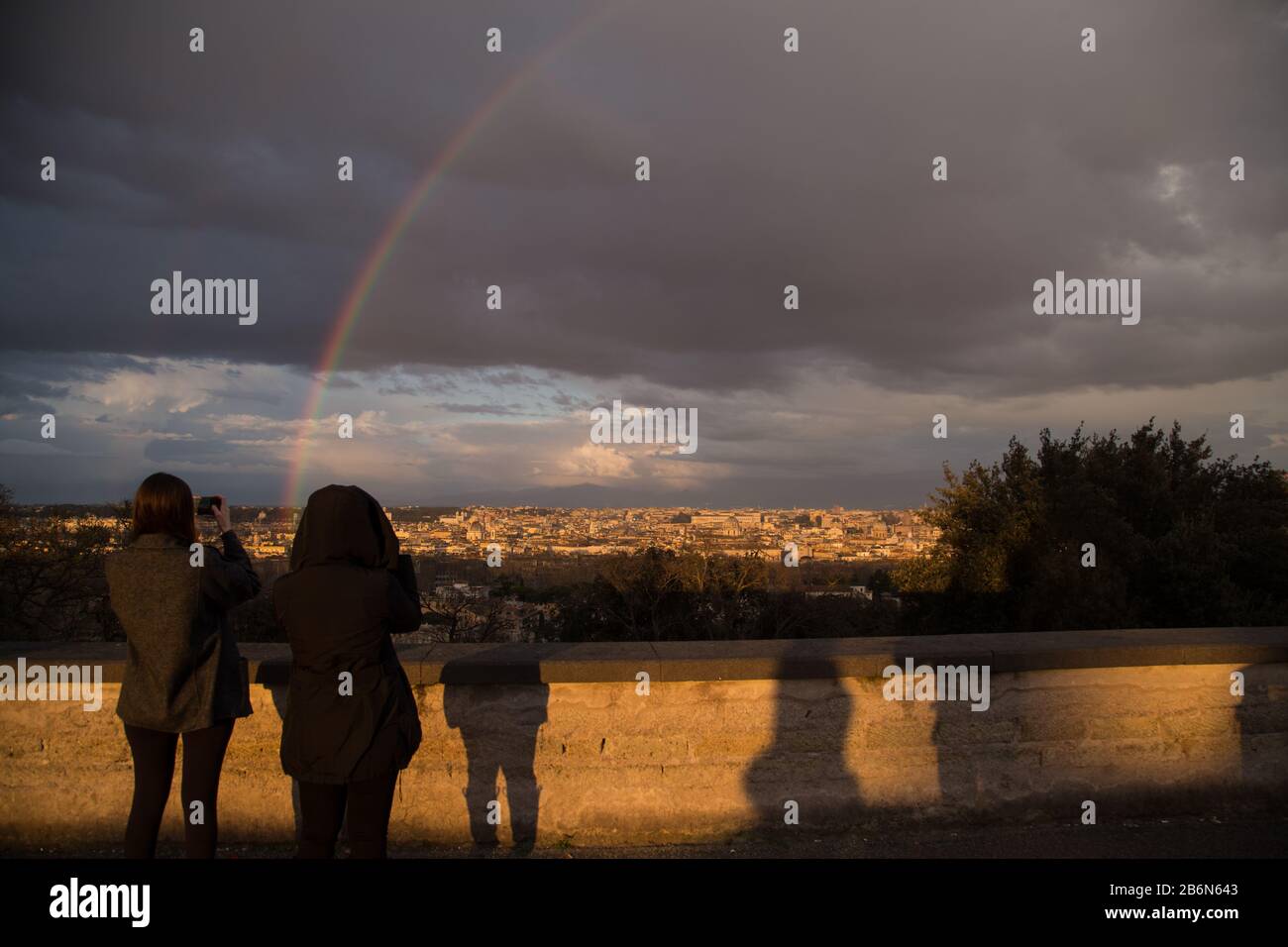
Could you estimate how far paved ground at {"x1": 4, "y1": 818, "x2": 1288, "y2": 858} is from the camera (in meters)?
4.14

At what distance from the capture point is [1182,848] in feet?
13.7

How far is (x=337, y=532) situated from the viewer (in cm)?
310

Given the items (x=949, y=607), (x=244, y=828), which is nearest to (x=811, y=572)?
(x=949, y=607)

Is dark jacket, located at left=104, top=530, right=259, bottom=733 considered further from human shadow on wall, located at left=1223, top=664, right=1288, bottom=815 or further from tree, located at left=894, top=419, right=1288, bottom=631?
tree, located at left=894, top=419, right=1288, bottom=631

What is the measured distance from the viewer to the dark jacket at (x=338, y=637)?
309cm

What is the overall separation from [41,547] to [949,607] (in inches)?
563

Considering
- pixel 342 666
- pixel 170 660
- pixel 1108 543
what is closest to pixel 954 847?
pixel 342 666

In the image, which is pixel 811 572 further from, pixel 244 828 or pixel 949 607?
pixel 244 828

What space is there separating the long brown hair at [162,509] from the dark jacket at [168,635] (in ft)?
0.12

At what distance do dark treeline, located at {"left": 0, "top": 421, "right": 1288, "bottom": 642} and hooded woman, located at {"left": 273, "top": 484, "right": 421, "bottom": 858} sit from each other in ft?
29.9

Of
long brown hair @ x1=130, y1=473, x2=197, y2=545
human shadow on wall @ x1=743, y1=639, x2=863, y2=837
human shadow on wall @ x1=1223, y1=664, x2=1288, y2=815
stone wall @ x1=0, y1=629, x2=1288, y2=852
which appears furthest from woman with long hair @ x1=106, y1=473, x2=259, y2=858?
human shadow on wall @ x1=1223, y1=664, x2=1288, y2=815

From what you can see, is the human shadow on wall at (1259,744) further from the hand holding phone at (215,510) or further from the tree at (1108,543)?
the tree at (1108,543)

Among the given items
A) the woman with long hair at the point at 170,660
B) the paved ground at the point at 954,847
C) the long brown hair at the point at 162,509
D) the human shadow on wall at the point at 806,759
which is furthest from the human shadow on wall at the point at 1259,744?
the long brown hair at the point at 162,509

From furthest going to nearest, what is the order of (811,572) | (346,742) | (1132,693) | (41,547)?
(811,572) < (41,547) < (1132,693) < (346,742)
